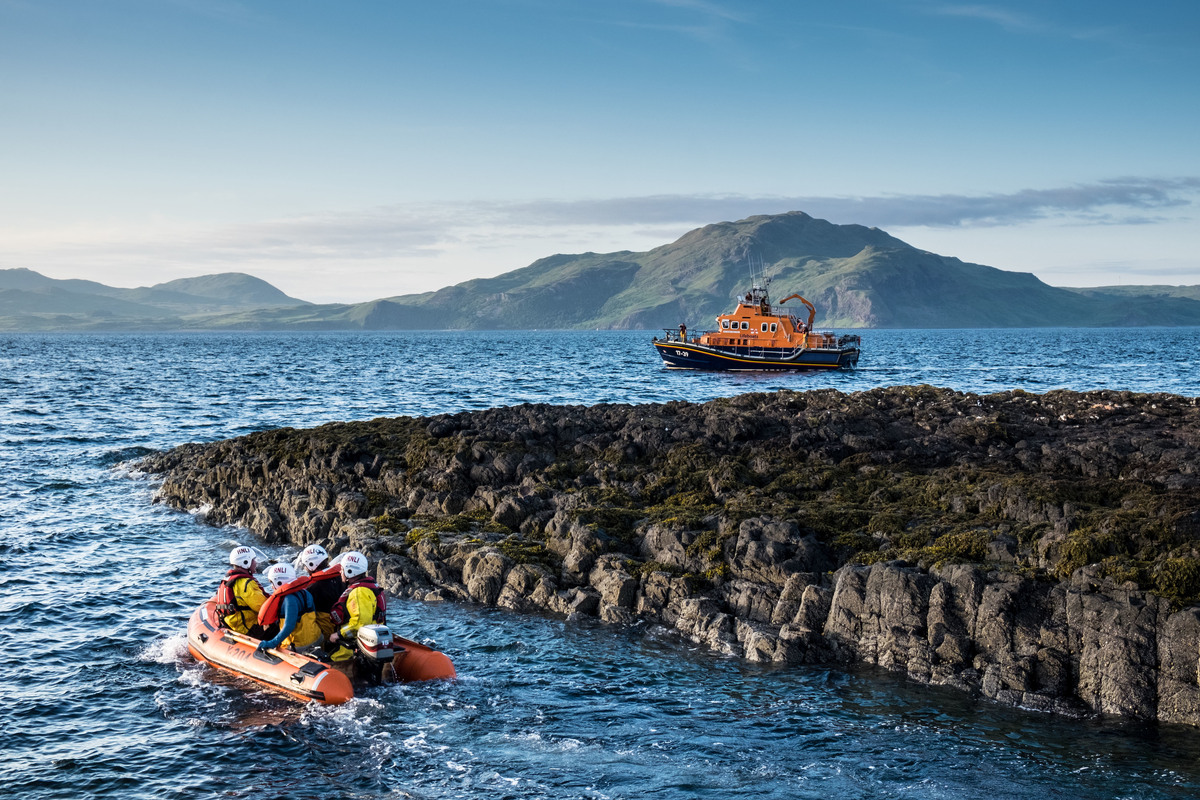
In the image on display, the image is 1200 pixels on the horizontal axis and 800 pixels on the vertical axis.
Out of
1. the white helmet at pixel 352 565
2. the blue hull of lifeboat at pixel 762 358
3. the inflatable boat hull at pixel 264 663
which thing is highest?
the blue hull of lifeboat at pixel 762 358

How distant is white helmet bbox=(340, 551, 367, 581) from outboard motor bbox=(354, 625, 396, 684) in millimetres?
905

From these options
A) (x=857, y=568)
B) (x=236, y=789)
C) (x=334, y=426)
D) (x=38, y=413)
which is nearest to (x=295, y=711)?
(x=236, y=789)

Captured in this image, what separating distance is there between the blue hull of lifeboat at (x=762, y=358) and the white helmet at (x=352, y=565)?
2632 inches

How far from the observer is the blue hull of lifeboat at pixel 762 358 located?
80.8 m

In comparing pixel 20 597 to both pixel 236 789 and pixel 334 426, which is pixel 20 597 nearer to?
pixel 236 789

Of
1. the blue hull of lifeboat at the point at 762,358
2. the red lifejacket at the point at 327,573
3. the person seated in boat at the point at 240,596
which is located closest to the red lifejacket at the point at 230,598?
the person seated in boat at the point at 240,596

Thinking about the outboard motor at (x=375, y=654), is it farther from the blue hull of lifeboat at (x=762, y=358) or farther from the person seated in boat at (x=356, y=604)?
the blue hull of lifeboat at (x=762, y=358)

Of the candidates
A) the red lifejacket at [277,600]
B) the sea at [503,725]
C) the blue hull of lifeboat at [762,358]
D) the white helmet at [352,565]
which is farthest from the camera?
the blue hull of lifeboat at [762,358]

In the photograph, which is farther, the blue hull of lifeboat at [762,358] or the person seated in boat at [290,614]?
the blue hull of lifeboat at [762,358]

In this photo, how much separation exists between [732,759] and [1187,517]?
9834mm

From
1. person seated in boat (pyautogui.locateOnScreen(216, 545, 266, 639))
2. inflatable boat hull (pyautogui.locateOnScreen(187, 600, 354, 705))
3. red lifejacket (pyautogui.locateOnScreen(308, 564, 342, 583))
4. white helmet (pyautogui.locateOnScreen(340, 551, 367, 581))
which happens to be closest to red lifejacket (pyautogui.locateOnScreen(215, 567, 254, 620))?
person seated in boat (pyautogui.locateOnScreen(216, 545, 266, 639))

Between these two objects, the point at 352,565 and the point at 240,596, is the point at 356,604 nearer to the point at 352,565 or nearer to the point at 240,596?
the point at 352,565

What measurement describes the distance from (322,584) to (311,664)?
66.4 inches

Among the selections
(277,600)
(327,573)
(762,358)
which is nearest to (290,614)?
(277,600)
